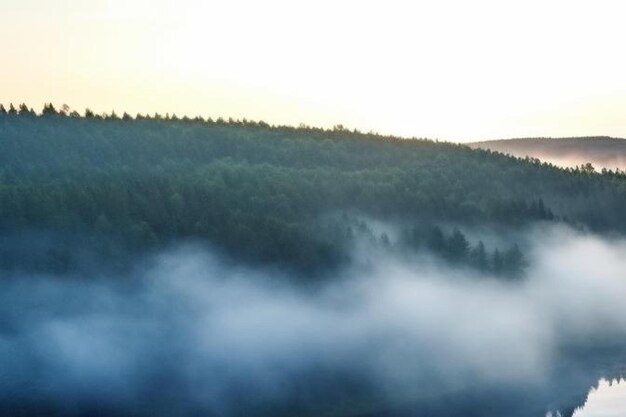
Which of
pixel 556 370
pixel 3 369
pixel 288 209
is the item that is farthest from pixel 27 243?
pixel 556 370

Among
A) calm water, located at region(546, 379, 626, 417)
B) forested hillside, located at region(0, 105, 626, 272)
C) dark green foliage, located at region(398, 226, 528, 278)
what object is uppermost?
forested hillside, located at region(0, 105, 626, 272)

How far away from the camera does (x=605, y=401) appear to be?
400ft

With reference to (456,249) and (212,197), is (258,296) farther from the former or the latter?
(456,249)

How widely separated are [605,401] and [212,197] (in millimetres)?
47066

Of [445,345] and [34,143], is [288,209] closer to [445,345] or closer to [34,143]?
[445,345]

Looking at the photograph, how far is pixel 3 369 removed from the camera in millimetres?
114438

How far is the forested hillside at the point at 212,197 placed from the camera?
127500 millimetres

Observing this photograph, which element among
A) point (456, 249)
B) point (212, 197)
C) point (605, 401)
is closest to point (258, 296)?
point (212, 197)

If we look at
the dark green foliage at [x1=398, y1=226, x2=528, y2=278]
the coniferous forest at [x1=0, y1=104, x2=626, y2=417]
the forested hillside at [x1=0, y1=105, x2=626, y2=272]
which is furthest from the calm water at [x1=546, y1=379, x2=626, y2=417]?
the forested hillside at [x1=0, y1=105, x2=626, y2=272]

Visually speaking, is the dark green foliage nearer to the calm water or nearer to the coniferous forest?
the coniferous forest

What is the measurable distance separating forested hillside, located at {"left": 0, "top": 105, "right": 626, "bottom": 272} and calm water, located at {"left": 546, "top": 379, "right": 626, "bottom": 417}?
31604 millimetres

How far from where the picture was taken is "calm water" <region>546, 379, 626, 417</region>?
373 ft

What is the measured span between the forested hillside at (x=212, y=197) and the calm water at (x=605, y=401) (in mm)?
31604

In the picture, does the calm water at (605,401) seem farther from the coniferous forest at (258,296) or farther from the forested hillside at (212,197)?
the forested hillside at (212,197)
